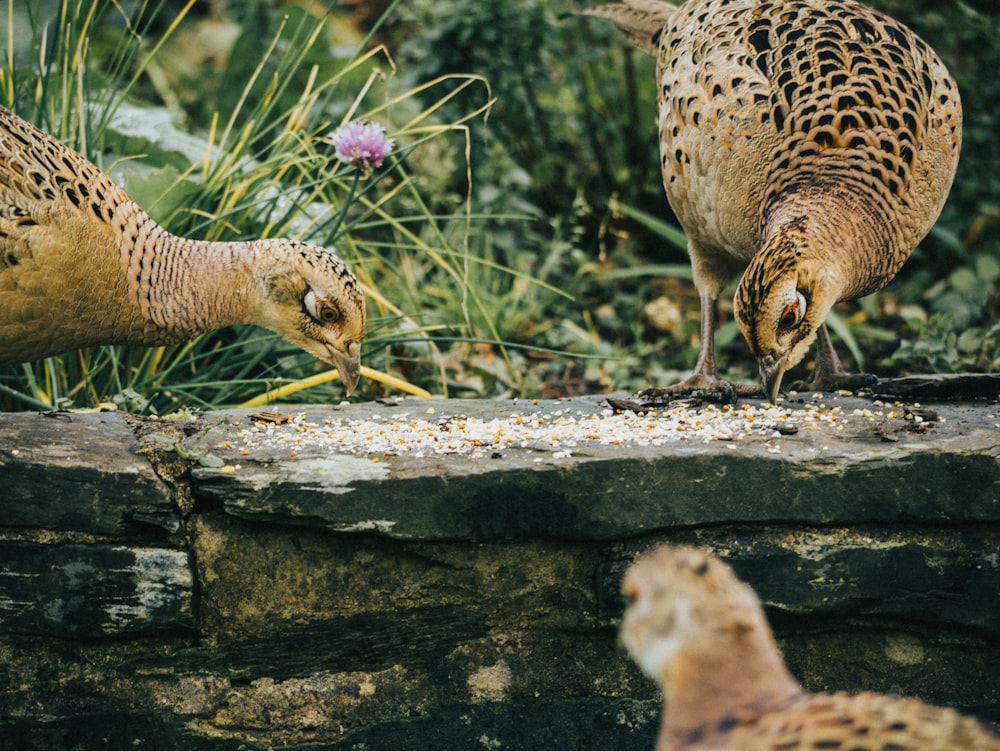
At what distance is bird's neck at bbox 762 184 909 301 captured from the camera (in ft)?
12.0

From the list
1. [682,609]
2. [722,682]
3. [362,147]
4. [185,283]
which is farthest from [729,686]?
[362,147]

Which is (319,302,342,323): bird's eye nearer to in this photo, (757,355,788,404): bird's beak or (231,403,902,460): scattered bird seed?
(231,403,902,460): scattered bird seed

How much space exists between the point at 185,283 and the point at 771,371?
1.84m

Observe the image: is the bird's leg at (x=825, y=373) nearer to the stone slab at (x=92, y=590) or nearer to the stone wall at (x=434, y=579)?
the stone wall at (x=434, y=579)

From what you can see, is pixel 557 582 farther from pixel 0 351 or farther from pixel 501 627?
pixel 0 351

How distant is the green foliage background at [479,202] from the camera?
15.1ft

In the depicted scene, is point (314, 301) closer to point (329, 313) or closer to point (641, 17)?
point (329, 313)

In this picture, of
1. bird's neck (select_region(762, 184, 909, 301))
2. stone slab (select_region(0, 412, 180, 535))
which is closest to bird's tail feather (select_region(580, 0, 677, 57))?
bird's neck (select_region(762, 184, 909, 301))

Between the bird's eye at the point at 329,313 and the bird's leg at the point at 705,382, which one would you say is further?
the bird's leg at the point at 705,382

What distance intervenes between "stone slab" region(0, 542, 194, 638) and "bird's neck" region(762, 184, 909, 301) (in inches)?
79.5

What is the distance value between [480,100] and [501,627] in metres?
4.13

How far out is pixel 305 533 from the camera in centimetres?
301

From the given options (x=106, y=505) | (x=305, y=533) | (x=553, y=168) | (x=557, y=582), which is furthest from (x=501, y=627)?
(x=553, y=168)

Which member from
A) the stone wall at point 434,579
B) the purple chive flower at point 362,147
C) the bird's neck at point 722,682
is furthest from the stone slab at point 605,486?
the bird's neck at point 722,682
